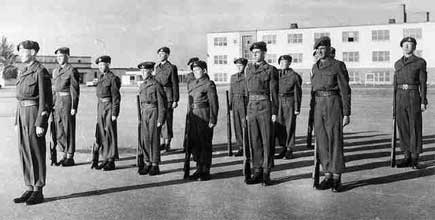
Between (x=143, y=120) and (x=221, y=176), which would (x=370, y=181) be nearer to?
(x=221, y=176)

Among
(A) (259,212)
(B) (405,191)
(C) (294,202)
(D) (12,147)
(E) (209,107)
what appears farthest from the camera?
(D) (12,147)

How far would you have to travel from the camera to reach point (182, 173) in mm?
8289

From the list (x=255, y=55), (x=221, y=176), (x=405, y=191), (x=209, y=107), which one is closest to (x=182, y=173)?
(x=221, y=176)

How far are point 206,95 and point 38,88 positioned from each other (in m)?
2.80

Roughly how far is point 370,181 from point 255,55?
109 inches

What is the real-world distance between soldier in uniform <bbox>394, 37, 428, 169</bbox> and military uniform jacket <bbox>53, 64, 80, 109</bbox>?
6301 millimetres

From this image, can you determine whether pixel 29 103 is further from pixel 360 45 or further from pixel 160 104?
pixel 360 45

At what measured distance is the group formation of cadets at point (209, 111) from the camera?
253 inches

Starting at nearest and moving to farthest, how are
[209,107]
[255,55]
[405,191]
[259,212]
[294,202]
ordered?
[259,212] → [294,202] → [405,191] → [255,55] → [209,107]

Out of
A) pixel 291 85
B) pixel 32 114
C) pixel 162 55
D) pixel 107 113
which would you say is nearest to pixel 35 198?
pixel 32 114

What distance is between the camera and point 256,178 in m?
7.45

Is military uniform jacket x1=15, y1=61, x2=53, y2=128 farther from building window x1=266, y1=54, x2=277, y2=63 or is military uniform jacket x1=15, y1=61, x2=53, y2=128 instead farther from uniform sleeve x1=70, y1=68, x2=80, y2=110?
building window x1=266, y1=54, x2=277, y2=63

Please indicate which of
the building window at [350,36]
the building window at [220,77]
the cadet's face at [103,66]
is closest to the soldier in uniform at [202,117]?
the cadet's face at [103,66]

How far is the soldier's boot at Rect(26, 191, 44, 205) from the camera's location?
20.3 ft
